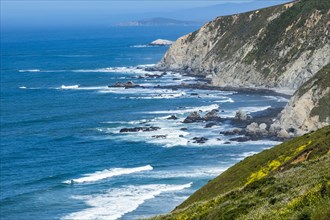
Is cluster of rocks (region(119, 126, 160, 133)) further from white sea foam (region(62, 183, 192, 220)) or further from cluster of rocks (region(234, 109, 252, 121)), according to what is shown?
white sea foam (region(62, 183, 192, 220))

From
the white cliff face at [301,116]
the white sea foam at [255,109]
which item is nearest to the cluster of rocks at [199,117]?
the white sea foam at [255,109]

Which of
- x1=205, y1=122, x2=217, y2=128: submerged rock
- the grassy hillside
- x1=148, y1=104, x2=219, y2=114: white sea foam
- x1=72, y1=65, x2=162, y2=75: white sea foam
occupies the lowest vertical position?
x1=72, y1=65, x2=162, y2=75: white sea foam

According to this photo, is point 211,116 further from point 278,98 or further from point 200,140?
→ point 278,98

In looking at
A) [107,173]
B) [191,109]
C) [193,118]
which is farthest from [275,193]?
[191,109]

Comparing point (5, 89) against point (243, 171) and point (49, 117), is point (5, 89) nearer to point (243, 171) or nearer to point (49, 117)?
point (49, 117)

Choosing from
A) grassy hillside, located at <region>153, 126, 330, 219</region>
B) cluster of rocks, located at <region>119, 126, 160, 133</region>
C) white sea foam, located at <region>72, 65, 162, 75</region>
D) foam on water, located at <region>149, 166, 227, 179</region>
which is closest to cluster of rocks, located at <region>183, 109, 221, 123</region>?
cluster of rocks, located at <region>119, 126, 160, 133</region>
